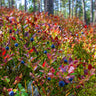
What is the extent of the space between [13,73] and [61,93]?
0.83 m

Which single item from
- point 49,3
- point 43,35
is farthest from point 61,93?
point 49,3

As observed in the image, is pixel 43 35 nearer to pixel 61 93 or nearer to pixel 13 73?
pixel 13 73

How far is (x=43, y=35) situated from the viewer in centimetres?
248

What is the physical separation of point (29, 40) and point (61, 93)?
1041 mm

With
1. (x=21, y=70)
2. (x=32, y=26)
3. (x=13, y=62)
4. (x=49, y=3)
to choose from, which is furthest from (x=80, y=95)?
(x=49, y=3)

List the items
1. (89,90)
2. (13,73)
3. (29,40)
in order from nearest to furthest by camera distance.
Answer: (13,73) < (29,40) < (89,90)

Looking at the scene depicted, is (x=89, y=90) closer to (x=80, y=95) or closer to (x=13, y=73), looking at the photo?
(x=80, y=95)

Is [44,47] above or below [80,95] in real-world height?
above

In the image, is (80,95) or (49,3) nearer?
(80,95)

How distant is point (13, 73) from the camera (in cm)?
198

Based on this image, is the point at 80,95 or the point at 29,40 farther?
the point at 80,95

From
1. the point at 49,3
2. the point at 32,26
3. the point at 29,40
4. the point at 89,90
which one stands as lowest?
the point at 89,90

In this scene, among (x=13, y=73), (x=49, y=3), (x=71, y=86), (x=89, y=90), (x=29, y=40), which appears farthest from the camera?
(x=49, y=3)

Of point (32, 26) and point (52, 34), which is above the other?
point (32, 26)
